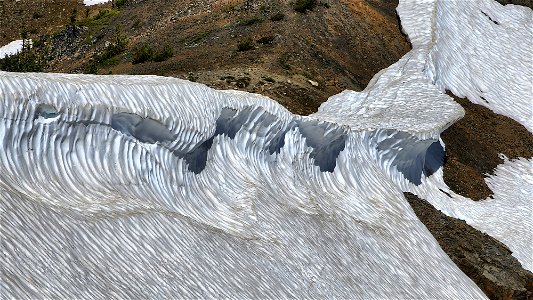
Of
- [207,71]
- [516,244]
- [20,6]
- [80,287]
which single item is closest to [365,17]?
[207,71]

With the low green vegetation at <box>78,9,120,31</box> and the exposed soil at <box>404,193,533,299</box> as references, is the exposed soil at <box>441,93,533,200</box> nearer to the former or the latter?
the exposed soil at <box>404,193,533,299</box>

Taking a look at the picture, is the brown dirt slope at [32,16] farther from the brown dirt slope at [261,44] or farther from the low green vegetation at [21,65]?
the low green vegetation at [21,65]

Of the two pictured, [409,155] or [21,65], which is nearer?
[409,155]

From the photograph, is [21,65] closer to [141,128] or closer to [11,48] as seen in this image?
[11,48]

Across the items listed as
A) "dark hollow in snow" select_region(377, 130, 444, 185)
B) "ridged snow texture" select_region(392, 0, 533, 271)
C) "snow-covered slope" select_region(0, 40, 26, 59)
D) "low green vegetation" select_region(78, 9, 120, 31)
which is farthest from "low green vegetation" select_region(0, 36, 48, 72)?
"dark hollow in snow" select_region(377, 130, 444, 185)

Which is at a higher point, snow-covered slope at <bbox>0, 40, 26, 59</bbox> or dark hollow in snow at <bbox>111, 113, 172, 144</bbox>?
dark hollow in snow at <bbox>111, 113, 172, 144</bbox>

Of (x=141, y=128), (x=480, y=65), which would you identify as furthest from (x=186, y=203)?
(x=480, y=65)
